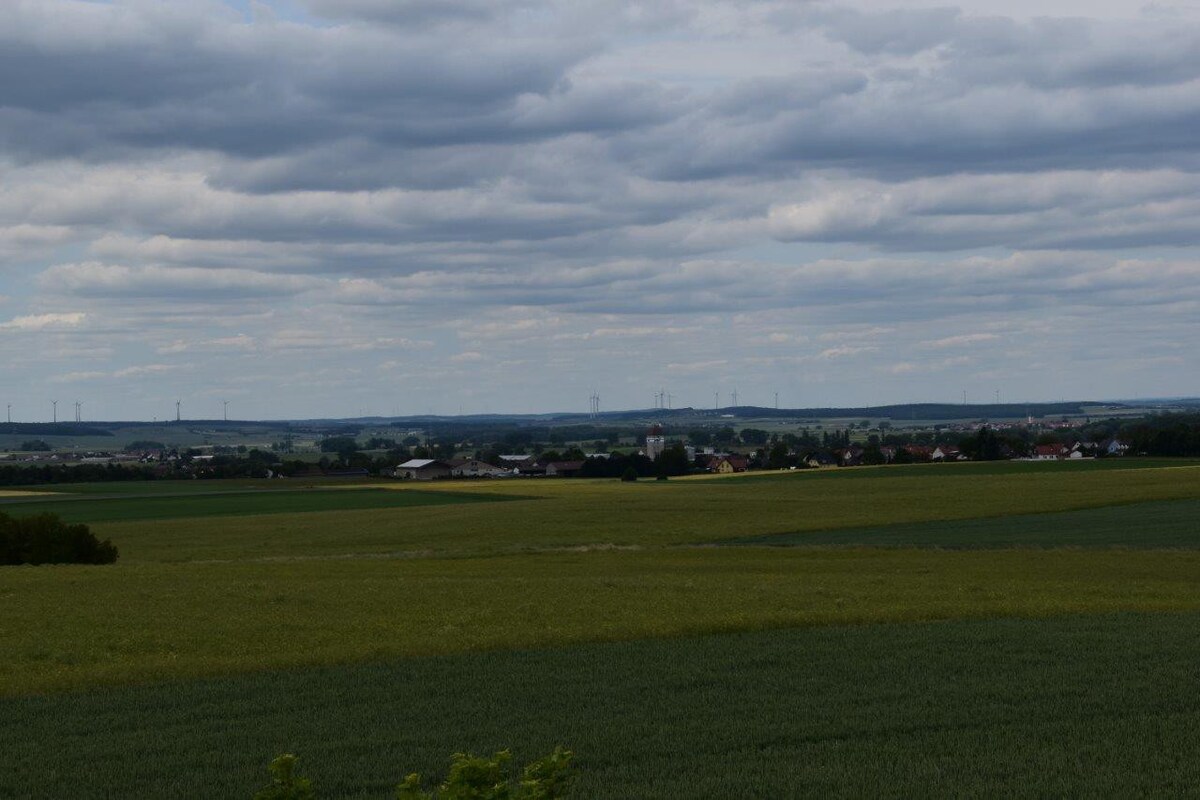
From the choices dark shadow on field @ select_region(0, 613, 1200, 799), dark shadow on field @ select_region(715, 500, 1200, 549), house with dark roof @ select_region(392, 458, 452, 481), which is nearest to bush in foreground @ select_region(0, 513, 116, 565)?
dark shadow on field @ select_region(715, 500, 1200, 549)

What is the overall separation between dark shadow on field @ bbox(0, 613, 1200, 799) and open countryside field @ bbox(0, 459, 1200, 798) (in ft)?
0.18

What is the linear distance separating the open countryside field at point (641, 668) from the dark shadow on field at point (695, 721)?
0.05 m

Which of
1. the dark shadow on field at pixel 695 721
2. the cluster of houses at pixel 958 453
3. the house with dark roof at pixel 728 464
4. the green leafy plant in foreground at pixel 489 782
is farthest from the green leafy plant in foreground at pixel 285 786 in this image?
the house with dark roof at pixel 728 464

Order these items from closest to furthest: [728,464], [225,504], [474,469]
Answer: [225,504] → [474,469] → [728,464]

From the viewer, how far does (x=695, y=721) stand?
15969 millimetres

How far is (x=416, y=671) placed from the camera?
19781 millimetres

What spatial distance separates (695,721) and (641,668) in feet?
12.7

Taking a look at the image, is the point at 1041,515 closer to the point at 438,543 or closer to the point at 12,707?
the point at 438,543

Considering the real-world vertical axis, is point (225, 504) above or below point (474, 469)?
below

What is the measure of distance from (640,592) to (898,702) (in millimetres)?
13869

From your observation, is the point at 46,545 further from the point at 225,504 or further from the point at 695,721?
the point at 695,721

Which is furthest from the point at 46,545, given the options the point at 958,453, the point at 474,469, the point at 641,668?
the point at 958,453

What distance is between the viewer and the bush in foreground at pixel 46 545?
5128 cm

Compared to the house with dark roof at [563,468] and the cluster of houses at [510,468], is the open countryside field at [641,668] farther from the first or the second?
the house with dark roof at [563,468]
